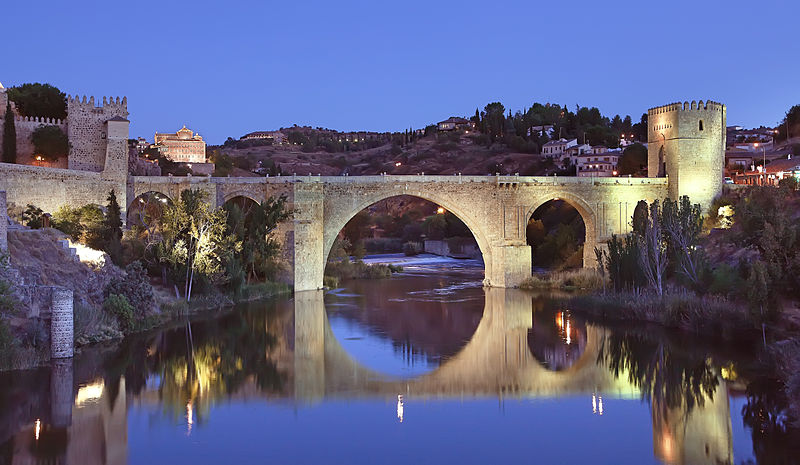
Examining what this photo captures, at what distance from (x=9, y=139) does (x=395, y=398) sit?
859 inches

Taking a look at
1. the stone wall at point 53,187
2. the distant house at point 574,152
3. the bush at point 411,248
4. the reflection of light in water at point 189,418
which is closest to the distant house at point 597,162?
the distant house at point 574,152

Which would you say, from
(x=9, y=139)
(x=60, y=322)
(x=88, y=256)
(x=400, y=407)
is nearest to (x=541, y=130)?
(x=9, y=139)

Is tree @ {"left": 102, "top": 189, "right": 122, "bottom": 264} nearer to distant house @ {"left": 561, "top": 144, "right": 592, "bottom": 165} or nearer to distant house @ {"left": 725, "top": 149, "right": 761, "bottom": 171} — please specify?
distant house @ {"left": 725, "top": 149, "right": 761, "bottom": 171}

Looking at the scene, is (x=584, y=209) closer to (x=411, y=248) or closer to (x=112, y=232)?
(x=112, y=232)

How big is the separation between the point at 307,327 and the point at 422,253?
1143 inches

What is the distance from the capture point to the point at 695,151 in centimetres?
3009

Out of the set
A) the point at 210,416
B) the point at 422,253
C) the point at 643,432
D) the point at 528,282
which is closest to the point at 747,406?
the point at 643,432

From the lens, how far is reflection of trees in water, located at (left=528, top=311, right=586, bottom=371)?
16719 mm

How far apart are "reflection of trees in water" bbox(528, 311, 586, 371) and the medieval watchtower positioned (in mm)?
Answer: 10543

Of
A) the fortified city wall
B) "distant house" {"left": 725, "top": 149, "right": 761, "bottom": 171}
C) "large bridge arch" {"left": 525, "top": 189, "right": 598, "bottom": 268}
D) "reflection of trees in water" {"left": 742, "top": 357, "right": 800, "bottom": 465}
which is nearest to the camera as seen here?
"reflection of trees in water" {"left": 742, "top": 357, "right": 800, "bottom": 465}

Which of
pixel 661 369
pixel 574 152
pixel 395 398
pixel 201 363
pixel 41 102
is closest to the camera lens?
pixel 395 398

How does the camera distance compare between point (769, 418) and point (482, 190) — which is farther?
point (482, 190)

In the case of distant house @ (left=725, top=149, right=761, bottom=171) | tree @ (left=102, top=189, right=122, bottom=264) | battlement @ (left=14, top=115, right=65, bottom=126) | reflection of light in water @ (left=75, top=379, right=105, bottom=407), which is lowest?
reflection of light in water @ (left=75, top=379, right=105, bottom=407)

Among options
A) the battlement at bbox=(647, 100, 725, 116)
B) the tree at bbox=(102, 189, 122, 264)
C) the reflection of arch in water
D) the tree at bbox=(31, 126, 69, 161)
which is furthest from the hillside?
the reflection of arch in water
